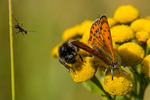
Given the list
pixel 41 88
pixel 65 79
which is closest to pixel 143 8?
pixel 65 79

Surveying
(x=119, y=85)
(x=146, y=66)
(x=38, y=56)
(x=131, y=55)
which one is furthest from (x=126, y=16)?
(x=38, y=56)

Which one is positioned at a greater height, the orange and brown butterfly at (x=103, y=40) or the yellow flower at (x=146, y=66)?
the orange and brown butterfly at (x=103, y=40)

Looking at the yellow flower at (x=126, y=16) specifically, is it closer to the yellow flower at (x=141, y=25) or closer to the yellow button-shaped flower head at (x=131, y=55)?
the yellow flower at (x=141, y=25)

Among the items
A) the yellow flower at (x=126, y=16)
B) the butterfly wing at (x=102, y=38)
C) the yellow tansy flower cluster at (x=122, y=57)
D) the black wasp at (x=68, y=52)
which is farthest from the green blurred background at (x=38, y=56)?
the butterfly wing at (x=102, y=38)

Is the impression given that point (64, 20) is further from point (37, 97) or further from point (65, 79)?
point (37, 97)

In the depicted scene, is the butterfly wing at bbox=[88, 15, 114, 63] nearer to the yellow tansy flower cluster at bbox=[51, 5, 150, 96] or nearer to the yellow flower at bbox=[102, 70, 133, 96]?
the yellow tansy flower cluster at bbox=[51, 5, 150, 96]

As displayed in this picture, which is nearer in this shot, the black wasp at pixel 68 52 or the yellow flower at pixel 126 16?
the black wasp at pixel 68 52
